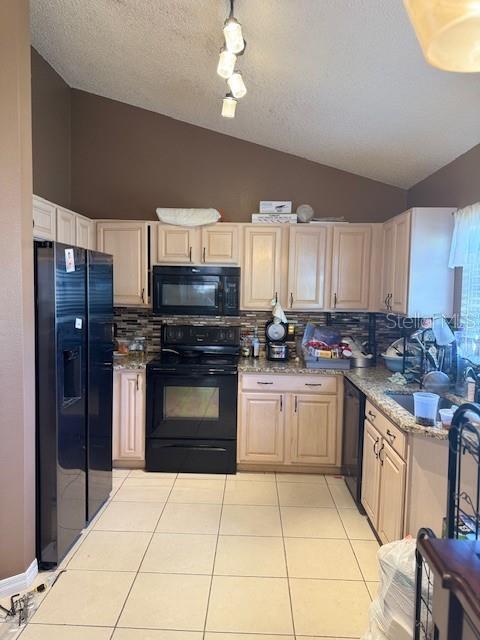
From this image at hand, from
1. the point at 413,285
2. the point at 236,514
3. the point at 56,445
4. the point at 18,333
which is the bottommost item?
the point at 236,514

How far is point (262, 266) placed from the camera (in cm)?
347

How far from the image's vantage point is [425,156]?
2896mm

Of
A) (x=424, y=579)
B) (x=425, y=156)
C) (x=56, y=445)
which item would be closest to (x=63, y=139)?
(x=56, y=445)

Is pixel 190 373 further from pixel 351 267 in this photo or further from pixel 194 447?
pixel 351 267

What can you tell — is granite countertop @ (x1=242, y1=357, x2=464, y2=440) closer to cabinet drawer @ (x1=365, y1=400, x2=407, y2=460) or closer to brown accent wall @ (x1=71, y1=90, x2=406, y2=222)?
cabinet drawer @ (x1=365, y1=400, x2=407, y2=460)

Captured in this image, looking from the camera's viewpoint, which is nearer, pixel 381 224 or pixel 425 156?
pixel 425 156

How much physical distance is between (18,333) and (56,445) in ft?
2.00

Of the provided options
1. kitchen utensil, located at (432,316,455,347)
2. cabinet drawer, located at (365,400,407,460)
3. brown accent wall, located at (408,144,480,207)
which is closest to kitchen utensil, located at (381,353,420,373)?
kitchen utensil, located at (432,316,455,347)

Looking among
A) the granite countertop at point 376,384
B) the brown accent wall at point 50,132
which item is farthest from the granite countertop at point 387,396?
the brown accent wall at point 50,132

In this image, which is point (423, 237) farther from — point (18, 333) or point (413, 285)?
point (18, 333)

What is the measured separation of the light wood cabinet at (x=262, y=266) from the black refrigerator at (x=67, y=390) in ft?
4.17

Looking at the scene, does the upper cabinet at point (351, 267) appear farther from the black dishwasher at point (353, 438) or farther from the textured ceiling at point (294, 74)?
the black dishwasher at point (353, 438)

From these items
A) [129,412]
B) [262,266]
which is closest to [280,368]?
[262,266]

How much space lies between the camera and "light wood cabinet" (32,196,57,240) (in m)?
2.46
